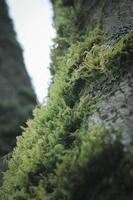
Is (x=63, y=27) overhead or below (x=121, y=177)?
overhead

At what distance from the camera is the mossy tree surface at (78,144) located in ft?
4.62

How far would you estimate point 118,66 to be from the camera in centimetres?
199

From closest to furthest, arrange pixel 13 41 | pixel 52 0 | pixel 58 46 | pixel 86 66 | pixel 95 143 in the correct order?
pixel 95 143, pixel 86 66, pixel 58 46, pixel 52 0, pixel 13 41

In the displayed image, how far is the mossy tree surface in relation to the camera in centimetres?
141

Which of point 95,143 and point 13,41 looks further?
point 13,41

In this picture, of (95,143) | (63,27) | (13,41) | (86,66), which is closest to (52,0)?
(13,41)

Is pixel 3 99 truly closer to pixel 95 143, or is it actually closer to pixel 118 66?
pixel 118 66

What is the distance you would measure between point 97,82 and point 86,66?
5.8 inches

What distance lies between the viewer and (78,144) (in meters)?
1.74

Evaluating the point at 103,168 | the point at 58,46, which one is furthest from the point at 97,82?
the point at 58,46

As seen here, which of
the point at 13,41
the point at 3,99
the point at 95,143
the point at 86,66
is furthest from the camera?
the point at 13,41

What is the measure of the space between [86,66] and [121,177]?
38.0 inches

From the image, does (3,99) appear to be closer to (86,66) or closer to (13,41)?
(13,41)

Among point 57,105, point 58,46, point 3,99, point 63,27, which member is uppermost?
point 3,99
